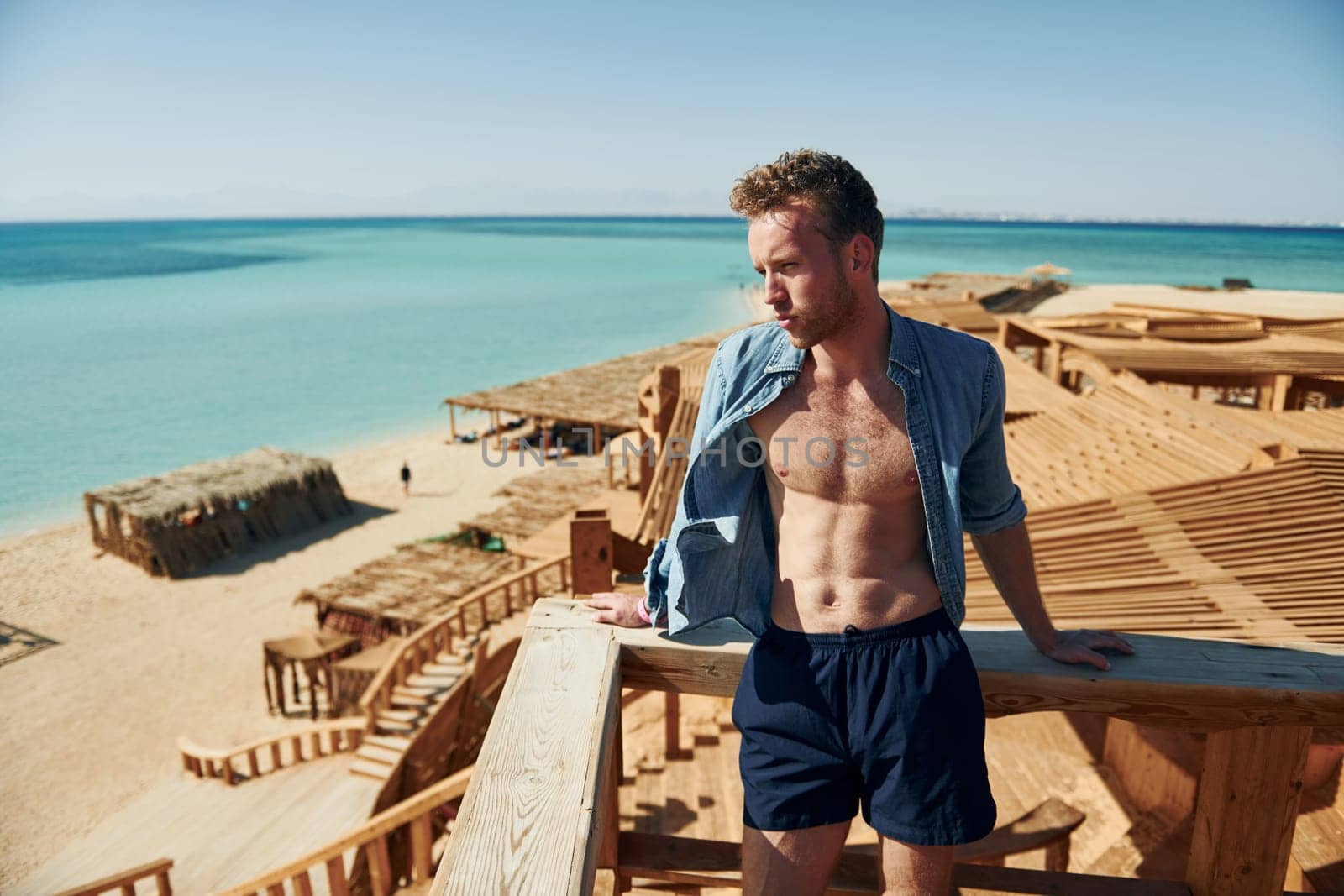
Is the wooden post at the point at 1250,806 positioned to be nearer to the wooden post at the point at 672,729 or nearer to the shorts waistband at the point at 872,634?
the shorts waistband at the point at 872,634

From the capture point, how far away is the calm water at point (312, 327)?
35656mm

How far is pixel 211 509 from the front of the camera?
20.0m

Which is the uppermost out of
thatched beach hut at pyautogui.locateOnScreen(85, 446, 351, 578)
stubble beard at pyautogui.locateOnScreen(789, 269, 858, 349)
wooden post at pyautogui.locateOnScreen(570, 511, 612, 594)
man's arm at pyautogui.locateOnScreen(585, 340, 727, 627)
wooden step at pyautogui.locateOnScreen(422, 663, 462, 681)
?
stubble beard at pyautogui.locateOnScreen(789, 269, 858, 349)

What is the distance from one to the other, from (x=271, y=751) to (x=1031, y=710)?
30.2 feet

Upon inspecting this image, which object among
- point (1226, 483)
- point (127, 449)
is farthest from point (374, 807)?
point (127, 449)

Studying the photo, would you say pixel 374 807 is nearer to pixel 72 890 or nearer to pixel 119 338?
pixel 72 890

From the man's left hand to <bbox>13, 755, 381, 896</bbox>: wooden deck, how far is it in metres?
7.67

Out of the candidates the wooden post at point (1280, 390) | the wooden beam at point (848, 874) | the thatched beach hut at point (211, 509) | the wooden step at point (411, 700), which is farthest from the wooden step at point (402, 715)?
the thatched beach hut at point (211, 509)

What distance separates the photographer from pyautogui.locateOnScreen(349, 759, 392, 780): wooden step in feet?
28.1

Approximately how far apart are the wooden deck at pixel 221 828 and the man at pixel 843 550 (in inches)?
288

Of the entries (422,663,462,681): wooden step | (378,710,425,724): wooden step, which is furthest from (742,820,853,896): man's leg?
(422,663,462,681): wooden step

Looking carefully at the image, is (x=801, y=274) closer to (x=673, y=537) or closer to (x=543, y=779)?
(x=673, y=537)

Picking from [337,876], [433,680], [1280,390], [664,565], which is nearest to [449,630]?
[433,680]

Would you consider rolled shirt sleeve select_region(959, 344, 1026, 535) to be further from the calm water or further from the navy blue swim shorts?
the calm water
